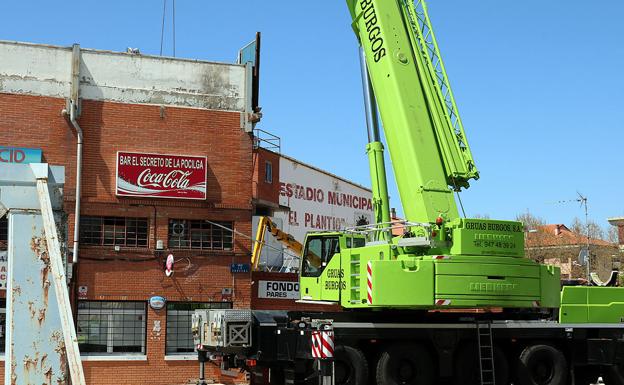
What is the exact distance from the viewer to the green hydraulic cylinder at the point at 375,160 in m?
16.4

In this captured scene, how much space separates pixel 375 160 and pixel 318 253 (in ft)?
7.46

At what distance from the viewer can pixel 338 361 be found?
14992 mm

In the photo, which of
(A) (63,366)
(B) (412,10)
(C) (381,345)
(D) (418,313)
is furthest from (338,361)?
(A) (63,366)

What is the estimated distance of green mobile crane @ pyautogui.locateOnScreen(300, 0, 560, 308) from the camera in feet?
47.4

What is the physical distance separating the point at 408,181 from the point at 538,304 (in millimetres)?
3431

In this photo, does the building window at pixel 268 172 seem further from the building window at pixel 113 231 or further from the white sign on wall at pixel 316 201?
the white sign on wall at pixel 316 201

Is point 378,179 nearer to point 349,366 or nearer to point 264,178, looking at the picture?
point 349,366

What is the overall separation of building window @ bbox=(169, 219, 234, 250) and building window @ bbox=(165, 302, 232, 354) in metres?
1.64

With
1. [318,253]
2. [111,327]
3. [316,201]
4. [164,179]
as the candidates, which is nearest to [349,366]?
[318,253]

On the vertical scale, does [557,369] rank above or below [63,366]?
below

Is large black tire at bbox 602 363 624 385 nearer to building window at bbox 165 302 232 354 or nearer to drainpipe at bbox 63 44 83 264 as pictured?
building window at bbox 165 302 232 354

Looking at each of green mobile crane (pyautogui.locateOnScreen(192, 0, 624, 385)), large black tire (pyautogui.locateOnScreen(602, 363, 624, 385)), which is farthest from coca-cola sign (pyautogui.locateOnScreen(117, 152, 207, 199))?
large black tire (pyautogui.locateOnScreen(602, 363, 624, 385))

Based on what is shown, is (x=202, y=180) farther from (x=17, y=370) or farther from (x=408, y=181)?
(x=17, y=370)

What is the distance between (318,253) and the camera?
16.2 meters
